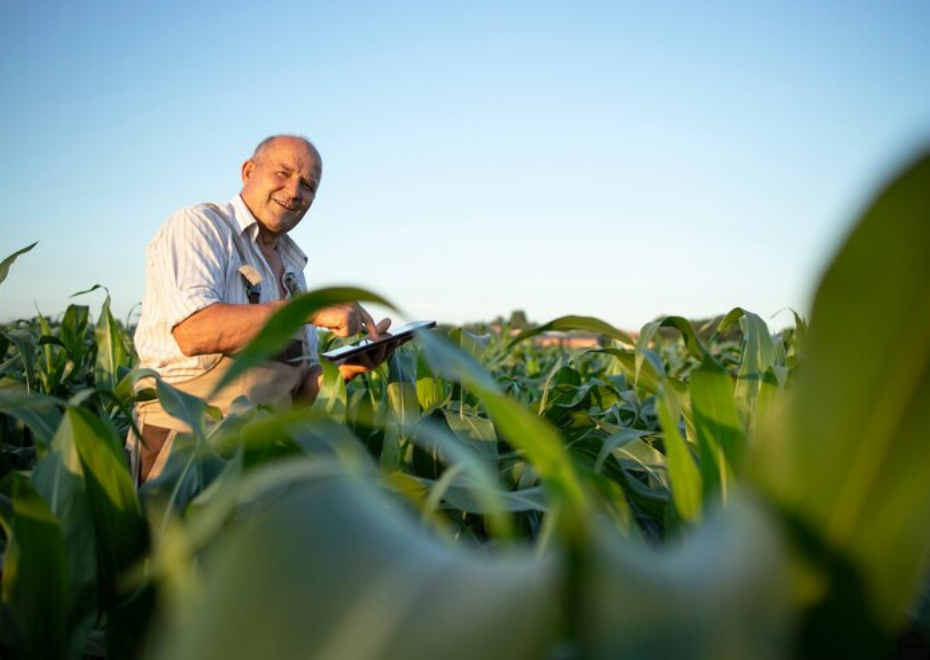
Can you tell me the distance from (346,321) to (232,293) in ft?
2.13

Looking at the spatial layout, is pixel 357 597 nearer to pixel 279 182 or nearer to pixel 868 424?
pixel 868 424

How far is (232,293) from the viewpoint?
7.50ft

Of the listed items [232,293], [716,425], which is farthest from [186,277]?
[716,425]

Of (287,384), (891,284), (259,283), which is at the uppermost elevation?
(891,284)

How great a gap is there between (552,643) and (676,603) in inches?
2.4

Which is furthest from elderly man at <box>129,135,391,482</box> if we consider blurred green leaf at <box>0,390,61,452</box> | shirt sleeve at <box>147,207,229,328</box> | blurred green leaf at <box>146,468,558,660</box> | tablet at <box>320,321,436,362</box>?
blurred green leaf at <box>146,468,558,660</box>

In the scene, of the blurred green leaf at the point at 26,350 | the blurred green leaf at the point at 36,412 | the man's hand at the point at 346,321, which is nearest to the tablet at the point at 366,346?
the man's hand at the point at 346,321

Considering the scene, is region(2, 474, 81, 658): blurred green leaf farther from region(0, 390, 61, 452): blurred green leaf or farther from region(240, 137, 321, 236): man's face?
region(240, 137, 321, 236): man's face

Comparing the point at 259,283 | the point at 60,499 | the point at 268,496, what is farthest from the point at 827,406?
the point at 259,283

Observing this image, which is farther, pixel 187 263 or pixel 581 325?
pixel 187 263

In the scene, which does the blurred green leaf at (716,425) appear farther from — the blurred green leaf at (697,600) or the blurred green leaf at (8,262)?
the blurred green leaf at (8,262)

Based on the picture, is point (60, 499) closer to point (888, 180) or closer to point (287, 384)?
point (888, 180)

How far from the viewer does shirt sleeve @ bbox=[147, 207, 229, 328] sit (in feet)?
6.51

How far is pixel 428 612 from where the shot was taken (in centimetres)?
33
